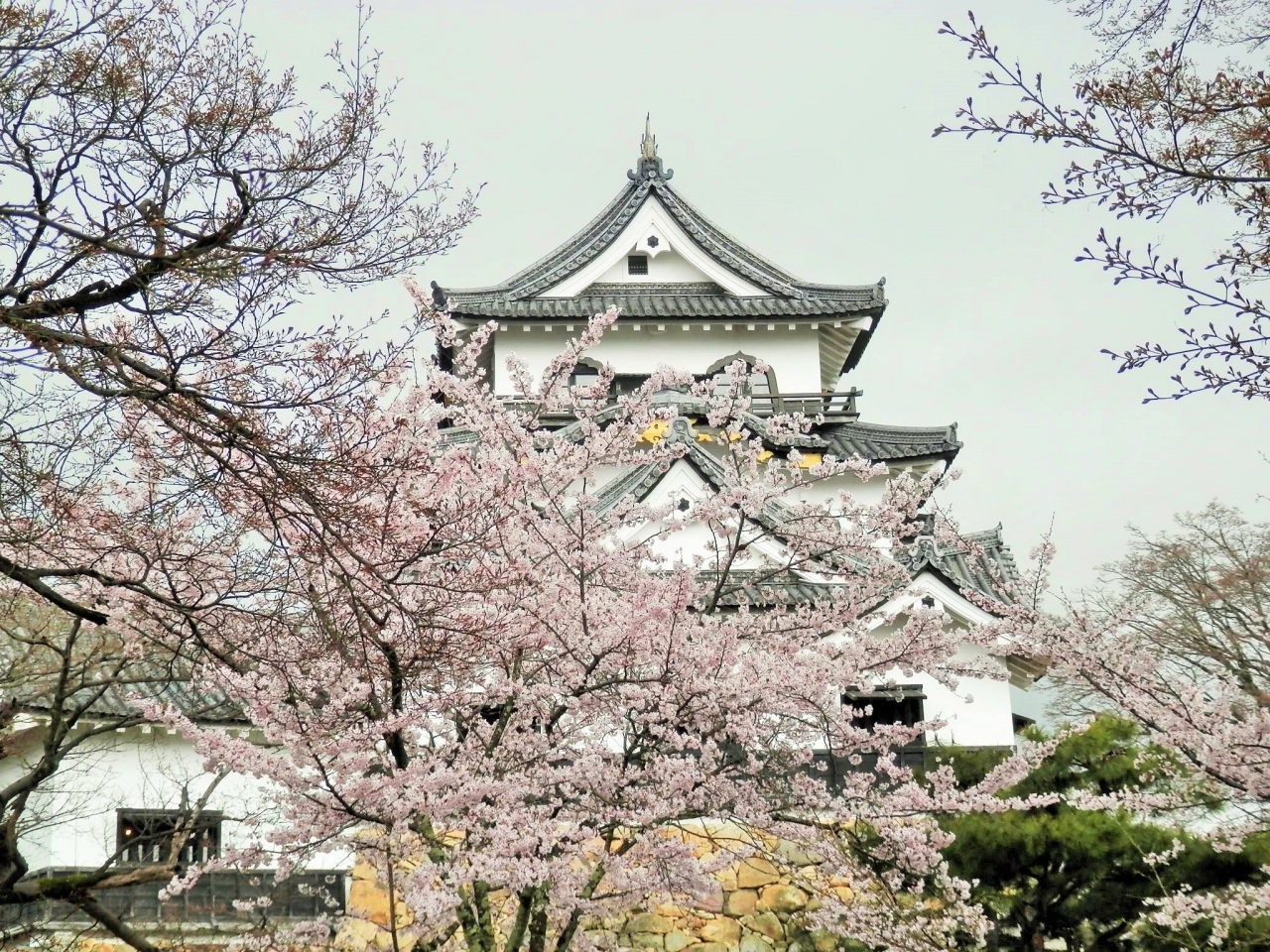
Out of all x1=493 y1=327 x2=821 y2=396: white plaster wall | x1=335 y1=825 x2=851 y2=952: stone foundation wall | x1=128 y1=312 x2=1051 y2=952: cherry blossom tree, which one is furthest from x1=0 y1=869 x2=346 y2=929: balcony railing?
x1=493 y1=327 x2=821 y2=396: white plaster wall

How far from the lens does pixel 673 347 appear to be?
69.8 feet

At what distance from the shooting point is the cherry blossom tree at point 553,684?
663cm

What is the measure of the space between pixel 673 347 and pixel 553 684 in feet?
46.1

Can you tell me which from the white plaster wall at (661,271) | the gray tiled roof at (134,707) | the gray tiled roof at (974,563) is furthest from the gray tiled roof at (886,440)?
the gray tiled roof at (134,707)

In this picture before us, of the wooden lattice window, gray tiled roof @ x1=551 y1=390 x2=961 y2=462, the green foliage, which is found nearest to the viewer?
the green foliage

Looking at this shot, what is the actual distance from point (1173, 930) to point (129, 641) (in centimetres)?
706

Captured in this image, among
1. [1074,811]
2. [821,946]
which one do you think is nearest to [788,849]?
[821,946]

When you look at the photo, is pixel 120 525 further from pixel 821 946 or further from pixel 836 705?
pixel 821 946

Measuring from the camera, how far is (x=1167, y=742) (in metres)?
7.89

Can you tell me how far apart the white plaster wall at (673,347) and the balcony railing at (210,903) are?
31.3 feet

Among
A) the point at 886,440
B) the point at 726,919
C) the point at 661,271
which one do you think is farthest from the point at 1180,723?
the point at 661,271

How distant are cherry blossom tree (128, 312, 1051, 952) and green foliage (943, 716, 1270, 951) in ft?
1.82

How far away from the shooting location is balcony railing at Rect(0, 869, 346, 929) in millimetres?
12391

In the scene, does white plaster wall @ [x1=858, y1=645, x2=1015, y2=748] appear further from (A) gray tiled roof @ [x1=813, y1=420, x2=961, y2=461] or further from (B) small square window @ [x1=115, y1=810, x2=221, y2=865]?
(B) small square window @ [x1=115, y1=810, x2=221, y2=865]
